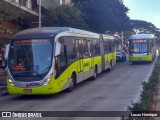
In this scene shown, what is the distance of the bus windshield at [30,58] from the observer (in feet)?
53.3

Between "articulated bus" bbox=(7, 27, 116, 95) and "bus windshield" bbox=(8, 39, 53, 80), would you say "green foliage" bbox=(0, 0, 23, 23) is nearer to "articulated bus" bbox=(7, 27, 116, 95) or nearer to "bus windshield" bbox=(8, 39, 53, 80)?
"articulated bus" bbox=(7, 27, 116, 95)

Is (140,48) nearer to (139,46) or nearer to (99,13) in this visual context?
(139,46)

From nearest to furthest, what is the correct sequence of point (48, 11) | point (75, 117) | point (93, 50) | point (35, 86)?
point (75, 117), point (35, 86), point (93, 50), point (48, 11)

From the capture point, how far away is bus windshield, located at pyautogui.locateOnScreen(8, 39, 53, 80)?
16.2 metres

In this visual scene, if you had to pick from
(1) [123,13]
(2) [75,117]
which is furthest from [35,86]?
(1) [123,13]

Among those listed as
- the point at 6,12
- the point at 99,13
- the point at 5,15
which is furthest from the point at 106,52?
the point at 99,13

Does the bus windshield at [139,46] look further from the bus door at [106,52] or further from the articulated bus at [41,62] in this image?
the articulated bus at [41,62]

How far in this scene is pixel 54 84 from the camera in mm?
16297

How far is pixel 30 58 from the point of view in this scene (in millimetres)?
16469

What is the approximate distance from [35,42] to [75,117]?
5778 mm

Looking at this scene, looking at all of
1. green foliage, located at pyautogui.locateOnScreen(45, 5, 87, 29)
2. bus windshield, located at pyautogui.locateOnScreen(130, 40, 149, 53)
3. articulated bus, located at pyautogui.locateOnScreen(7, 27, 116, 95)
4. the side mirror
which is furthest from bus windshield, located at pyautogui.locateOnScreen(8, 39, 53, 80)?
bus windshield, located at pyautogui.locateOnScreen(130, 40, 149, 53)

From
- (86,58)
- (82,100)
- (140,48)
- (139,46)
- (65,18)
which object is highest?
(65,18)

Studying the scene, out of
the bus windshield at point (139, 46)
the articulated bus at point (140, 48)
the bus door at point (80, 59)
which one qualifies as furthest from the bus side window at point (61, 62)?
the bus windshield at point (139, 46)

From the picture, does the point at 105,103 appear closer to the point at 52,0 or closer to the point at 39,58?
the point at 39,58
